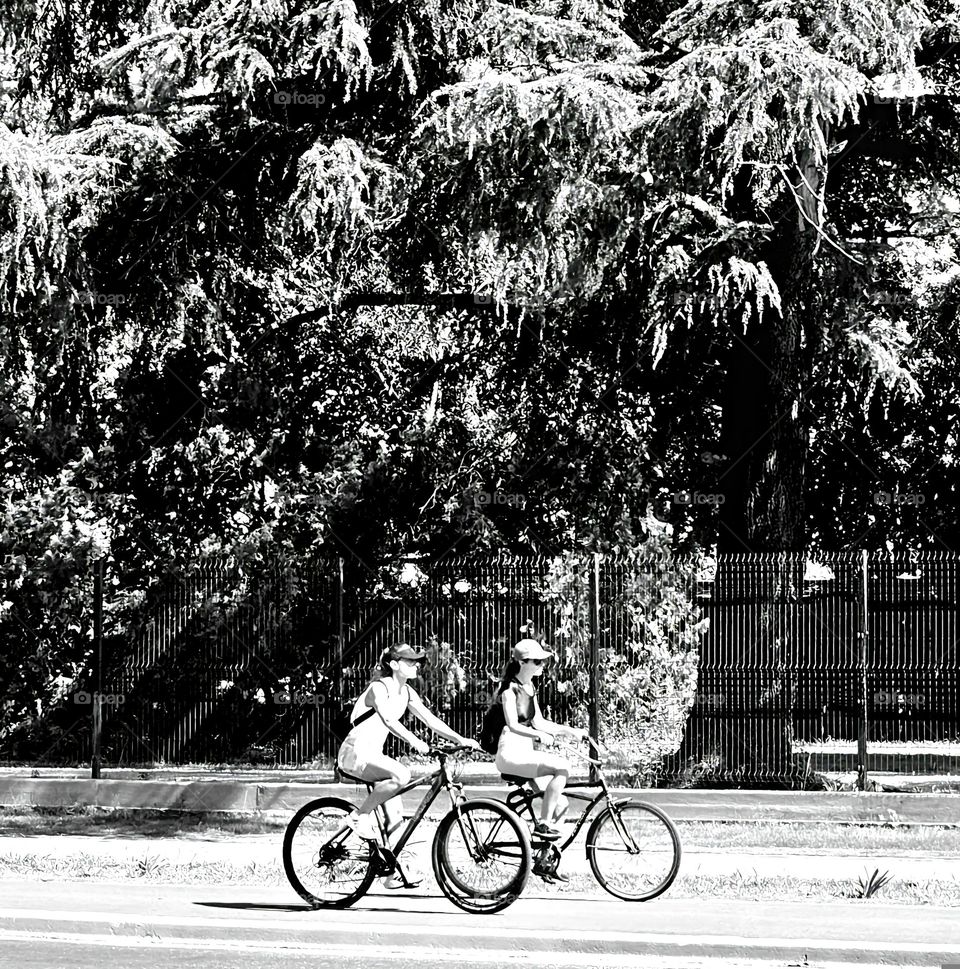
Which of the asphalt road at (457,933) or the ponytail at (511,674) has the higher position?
Answer: the ponytail at (511,674)

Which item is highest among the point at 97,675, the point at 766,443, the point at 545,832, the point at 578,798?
the point at 766,443

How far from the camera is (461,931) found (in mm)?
8977

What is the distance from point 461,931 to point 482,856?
0.77 metres

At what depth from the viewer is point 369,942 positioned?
8.89 meters

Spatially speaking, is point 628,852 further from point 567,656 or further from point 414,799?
point 567,656

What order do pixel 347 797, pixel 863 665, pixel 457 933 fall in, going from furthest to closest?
pixel 863 665, pixel 347 797, pixel 457 933

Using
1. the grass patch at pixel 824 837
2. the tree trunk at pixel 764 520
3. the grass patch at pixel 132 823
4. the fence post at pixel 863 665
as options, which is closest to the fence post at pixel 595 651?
the tree trunk at pixel 764 520

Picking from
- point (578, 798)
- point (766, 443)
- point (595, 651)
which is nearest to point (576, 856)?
point (578, 798)

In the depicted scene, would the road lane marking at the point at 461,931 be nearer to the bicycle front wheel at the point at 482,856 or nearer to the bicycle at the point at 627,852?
the bicycle front wheel at the point at 482,856

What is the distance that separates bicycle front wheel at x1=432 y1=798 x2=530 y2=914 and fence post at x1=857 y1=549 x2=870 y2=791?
7.24 metres

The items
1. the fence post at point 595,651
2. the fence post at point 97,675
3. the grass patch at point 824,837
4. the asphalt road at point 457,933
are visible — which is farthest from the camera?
the fence post at point 97,675

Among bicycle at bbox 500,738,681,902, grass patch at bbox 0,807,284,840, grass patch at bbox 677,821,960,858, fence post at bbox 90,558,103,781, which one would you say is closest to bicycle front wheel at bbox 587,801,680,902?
bicycle at bbox 500,738,681,902

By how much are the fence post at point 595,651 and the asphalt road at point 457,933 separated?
609 centimetres

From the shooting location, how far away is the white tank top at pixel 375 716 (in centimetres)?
992
